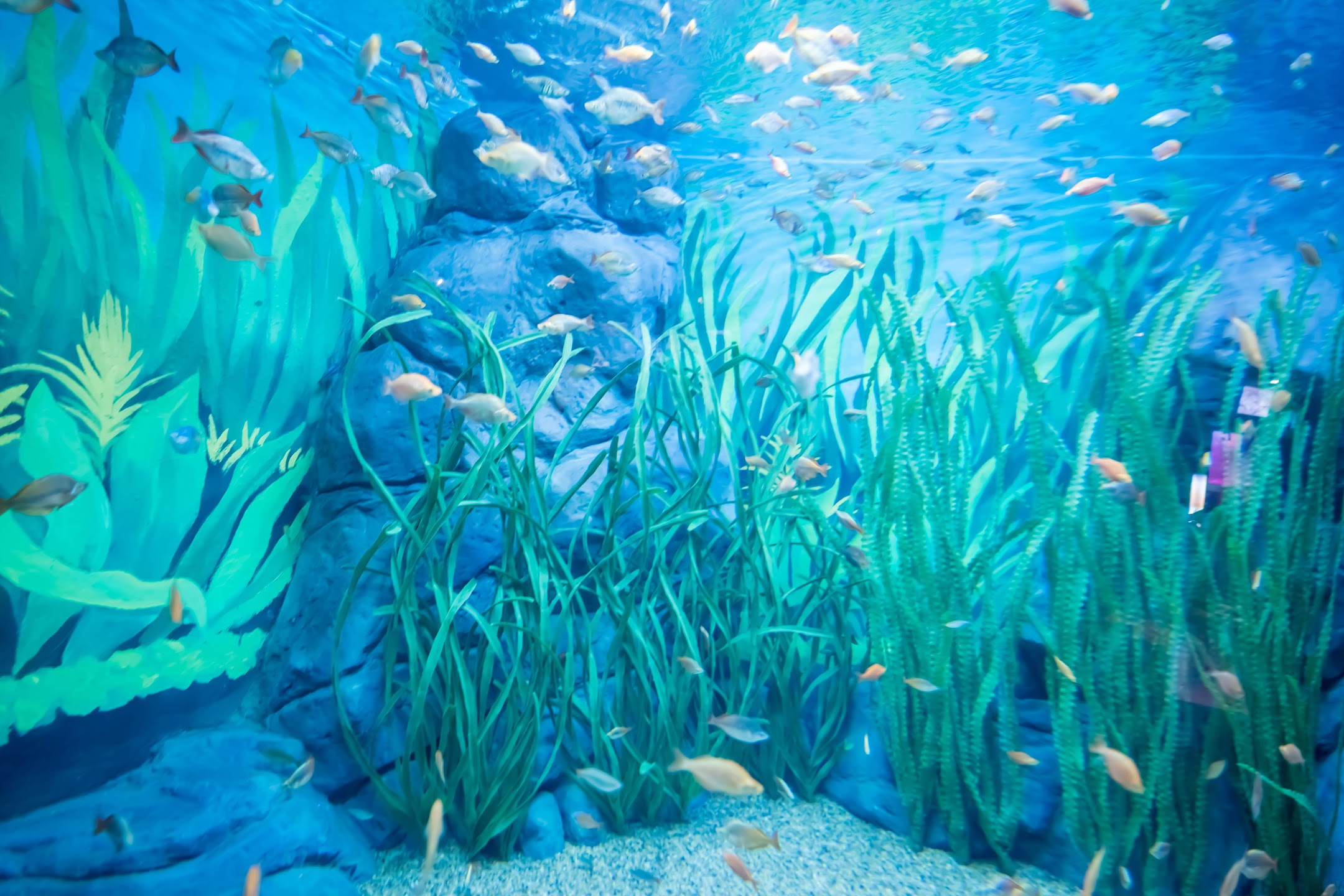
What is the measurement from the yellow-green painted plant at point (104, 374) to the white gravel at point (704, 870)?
9.45ft

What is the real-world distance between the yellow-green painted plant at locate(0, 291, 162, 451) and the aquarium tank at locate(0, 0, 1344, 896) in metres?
0.02

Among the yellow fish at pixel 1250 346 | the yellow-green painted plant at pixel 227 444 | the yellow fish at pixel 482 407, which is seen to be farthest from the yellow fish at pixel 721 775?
the yellow-green painted plant at pixel 227 444

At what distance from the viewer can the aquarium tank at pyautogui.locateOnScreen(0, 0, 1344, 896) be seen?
246 centimetres

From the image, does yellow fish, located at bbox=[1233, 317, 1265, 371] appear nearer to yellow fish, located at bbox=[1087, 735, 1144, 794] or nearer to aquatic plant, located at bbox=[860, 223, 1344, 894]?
aquatic plant, located at bbox=[860, 223, 1344, 894]

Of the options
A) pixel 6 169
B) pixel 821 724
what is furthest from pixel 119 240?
pixel 821 724

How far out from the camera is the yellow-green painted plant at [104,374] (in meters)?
3.07

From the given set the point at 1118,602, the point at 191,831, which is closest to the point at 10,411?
the point at 191,831

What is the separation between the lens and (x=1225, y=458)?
2646 mm

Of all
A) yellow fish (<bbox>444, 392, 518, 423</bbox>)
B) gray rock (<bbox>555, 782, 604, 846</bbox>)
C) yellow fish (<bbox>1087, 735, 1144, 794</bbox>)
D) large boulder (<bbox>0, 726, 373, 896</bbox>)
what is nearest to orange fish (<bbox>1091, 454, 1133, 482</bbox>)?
yellow fish (<bbox>1087, 735, 1144, 794</bbox>)

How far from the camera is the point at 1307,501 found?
2.50m

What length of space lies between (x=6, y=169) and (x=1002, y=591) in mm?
6199

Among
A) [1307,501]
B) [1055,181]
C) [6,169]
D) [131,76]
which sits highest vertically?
[1055,181]

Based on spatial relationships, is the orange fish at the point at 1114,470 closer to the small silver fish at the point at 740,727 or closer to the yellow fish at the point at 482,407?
the small silver fish at the point at 740,727

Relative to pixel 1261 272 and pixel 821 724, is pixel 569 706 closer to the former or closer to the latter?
pixel 821 724
